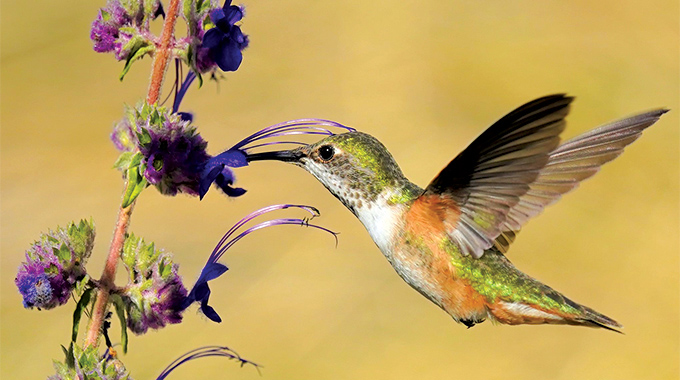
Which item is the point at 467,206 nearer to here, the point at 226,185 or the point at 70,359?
the point at 226,185

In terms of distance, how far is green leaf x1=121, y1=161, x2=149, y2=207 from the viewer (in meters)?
1.90

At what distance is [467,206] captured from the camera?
8.12 feet

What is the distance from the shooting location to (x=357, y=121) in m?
7.52

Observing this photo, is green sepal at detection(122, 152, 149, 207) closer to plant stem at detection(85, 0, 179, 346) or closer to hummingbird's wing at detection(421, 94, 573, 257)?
plant stem at detection(85, 0, 179, 346)

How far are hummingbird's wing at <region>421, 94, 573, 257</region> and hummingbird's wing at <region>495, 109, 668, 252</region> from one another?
5cm

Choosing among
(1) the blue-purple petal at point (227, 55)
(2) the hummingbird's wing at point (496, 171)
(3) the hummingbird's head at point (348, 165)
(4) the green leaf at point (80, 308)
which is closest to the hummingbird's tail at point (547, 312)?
(2) the hummingbird's wing at point (496, 171)

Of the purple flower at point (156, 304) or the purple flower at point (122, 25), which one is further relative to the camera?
the purple flower at point (122, 25)

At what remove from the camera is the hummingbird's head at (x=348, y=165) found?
2438 mm

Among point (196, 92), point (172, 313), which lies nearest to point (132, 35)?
point (172, 313)

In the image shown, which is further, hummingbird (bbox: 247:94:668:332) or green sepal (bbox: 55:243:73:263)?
hummingbird (bbox: 247:94:668:332)

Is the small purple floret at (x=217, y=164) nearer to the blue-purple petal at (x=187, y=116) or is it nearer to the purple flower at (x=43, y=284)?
the blue-purple petal at (x=187, y=116)

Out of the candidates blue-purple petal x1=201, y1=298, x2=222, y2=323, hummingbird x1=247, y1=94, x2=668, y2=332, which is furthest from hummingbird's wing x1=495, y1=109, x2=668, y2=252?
blue-purple petal x1=201, y1=298, x2=222, y2=323

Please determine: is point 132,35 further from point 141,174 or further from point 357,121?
point 357,121

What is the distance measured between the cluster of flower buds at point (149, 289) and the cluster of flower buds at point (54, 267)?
113 millimetres
